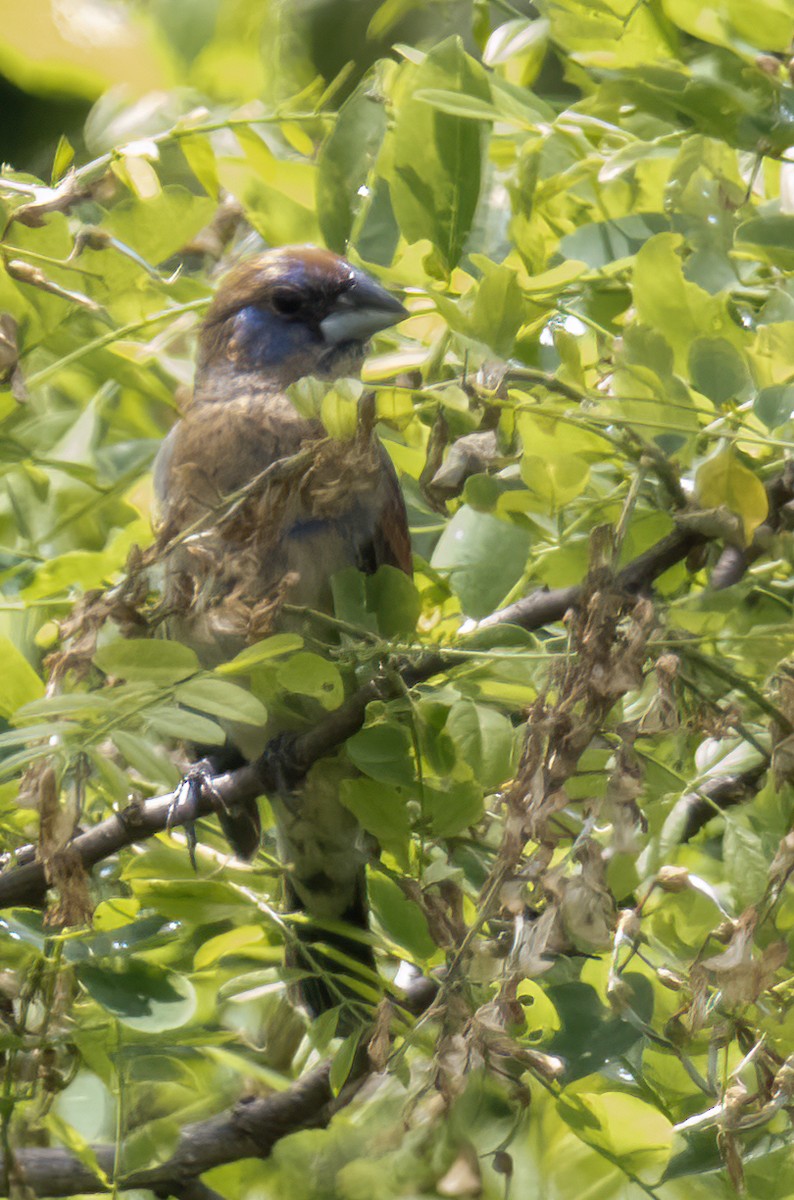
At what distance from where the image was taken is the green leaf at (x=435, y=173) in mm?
2023

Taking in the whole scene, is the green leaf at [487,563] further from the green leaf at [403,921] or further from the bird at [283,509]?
the green leaf at [403,921]

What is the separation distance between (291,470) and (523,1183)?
95cm

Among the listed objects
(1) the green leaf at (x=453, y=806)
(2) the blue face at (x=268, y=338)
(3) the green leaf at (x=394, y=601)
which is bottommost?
(2) the blue face at (x=268, y=338)

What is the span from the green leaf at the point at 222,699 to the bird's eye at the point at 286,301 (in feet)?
6.41

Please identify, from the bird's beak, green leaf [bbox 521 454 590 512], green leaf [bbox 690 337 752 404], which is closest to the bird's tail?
green leaf [bbox 521 454 590 512]

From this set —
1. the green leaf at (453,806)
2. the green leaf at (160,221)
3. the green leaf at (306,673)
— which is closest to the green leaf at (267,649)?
the green leaf at (306,673)

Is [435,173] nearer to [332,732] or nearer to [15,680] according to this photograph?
[332,732]

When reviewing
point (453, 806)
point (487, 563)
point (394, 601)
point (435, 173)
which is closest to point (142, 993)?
point (453, 806)

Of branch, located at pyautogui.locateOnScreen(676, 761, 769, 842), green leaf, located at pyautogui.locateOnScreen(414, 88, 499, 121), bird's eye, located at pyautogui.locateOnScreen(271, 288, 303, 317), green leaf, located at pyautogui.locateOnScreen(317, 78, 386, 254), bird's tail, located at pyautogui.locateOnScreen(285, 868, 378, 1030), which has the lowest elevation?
bird's tail, located at pyautogui.locateOnScreen(285, 868, 378, 1030)

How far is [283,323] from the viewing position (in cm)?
352

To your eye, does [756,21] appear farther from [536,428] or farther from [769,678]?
[769,678]

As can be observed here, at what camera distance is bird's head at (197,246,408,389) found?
3.39 meters

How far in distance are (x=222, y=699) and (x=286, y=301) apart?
6.54 ft

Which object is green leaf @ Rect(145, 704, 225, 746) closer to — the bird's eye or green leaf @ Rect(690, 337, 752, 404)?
green leaf @ Rect(690, 337, 752, 404)
